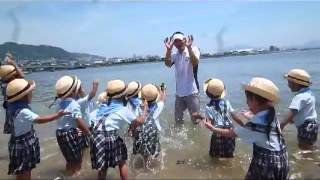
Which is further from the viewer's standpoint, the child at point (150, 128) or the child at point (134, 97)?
the child at point (150, 128)

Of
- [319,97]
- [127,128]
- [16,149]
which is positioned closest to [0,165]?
[16,149]

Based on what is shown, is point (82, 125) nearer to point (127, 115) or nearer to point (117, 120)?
point (117, 120)

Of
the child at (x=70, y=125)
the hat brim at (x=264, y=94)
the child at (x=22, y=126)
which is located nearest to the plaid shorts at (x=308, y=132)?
the hat brim at (x=264, y=94)

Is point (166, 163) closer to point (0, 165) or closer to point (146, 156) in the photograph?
point (146, 156)

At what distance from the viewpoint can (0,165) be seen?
321 inches

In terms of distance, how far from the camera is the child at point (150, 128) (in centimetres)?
723

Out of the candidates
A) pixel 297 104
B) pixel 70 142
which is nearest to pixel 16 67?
pixel 70 142

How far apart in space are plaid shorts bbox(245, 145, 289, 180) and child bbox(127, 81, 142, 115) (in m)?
2.41

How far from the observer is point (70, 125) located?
668cm

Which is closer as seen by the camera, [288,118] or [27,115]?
[27,115]

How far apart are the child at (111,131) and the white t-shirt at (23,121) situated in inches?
35.6

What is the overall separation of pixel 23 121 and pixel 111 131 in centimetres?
123

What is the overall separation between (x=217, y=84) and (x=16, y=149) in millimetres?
3214

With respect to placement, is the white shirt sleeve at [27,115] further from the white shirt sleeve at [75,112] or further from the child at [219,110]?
the child at [219,110]
